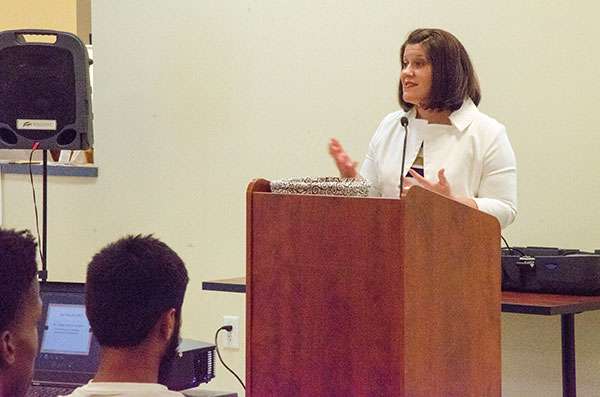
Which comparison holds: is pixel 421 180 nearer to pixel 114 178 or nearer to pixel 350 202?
pixel 350 202

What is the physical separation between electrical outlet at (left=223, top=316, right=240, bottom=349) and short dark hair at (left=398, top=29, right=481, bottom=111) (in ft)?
5.46

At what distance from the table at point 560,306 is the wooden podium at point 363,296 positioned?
2.26 ft

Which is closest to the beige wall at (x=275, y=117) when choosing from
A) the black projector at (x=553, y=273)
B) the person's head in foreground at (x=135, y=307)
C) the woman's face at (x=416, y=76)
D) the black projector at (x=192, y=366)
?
the black projector at (x=553, y=273)

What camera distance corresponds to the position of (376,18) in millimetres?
4086

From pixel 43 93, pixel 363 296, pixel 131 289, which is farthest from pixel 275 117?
pixel 131 289

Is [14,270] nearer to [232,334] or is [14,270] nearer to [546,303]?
[546,303]

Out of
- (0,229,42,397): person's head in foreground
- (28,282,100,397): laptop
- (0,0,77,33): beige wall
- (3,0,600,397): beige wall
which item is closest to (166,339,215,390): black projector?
(28,282,100,397): laptop

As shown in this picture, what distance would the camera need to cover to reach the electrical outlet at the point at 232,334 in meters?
4.48

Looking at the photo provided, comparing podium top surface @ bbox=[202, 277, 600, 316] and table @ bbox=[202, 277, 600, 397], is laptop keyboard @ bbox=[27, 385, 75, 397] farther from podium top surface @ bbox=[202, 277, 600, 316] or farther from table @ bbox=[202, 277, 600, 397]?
podium top surface @ bbox=[202, 277, 600, 316]

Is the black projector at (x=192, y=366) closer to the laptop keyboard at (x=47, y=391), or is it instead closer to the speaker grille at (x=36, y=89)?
the laptop keyboard at (x=47, y=391)

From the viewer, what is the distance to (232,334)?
14.7 ft

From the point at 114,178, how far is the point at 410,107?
1929mm

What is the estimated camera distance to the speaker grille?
4.01 metres

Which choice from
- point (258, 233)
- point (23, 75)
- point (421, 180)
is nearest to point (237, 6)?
point (23, 75)
